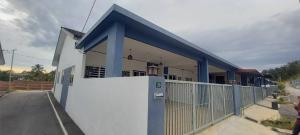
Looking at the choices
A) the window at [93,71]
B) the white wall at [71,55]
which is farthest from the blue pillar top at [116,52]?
the window at [93,71]

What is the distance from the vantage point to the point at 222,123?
618cm

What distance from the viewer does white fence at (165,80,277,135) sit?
3.78m

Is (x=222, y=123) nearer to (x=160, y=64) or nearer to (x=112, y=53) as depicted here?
(x=112, y=53)

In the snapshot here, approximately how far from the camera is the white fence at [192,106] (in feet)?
12.4

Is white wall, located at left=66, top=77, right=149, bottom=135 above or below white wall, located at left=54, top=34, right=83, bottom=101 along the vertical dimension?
below

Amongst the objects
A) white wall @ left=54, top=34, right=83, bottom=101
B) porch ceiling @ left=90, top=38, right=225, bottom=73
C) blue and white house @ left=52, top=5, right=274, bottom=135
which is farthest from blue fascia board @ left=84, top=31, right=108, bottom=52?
white wall @ left=54, top=34, right=83, bottom=101

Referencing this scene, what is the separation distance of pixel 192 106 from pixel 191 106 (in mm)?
Result: 48

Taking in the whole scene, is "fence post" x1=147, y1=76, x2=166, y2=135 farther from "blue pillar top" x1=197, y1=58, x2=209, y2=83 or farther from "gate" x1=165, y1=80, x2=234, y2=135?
"blue pillar top" x1=197, y1=58, x2=209, y2=83

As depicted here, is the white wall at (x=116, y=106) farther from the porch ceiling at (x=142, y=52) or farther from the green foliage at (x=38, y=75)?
the green foliage at (x=38, y=75)

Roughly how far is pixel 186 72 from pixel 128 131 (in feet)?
55.9

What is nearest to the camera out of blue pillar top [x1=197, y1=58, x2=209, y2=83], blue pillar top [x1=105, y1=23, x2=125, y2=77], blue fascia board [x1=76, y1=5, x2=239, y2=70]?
blue fascia board [x1=76, y1=5, x2=239, y2=70]

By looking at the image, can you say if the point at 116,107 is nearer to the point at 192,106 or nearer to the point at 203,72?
the point at 192,106

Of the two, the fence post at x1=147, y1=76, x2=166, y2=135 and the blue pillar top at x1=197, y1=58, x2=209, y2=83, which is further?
the blue pillar top at x1=197, y1=58, x2=209, y2=83

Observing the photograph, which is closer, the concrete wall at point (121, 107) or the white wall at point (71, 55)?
the concrete wall at point (121, 107)
